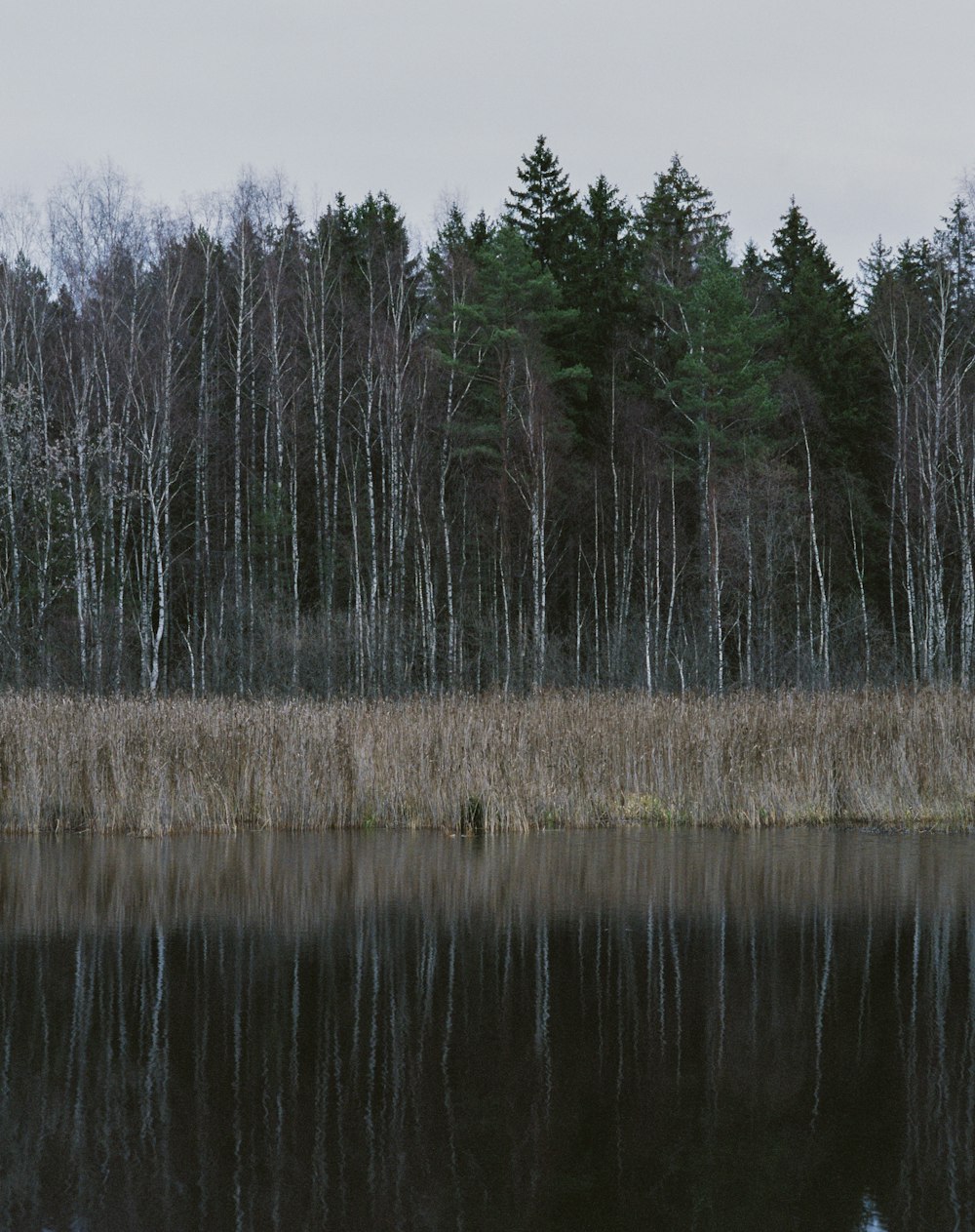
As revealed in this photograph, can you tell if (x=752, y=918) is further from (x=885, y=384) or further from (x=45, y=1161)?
(x=885, y=384)

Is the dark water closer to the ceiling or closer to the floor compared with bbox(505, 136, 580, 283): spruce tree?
closer to the floor

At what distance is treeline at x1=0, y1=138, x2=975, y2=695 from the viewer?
80.6 feet

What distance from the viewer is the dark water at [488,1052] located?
11.9 feet

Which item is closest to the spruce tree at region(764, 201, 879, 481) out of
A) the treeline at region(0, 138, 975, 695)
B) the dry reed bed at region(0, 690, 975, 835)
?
the treeline at region(0, 138, 975, 695)

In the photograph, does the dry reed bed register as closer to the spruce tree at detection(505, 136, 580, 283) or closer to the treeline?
the treeline

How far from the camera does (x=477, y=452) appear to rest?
93.3 feet

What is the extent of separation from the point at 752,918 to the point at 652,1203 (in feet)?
14.0

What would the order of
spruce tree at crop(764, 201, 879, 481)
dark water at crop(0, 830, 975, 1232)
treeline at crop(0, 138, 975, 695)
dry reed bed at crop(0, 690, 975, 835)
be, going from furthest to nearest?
1. spruce tree at crop(764, 201, 879, 481)
2. treeline at crop(0, 138, 975, 695)
3. dry reed bed at crop(0, 690, 975, 835)
4. dark water at crop(0, 830, 975, 1232)

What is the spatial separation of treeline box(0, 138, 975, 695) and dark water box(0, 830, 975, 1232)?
14.0 meters

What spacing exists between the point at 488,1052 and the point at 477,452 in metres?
24.0

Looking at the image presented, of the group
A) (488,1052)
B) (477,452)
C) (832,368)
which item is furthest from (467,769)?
(832,368)

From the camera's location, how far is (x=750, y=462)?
27.8 meters

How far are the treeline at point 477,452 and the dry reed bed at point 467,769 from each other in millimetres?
8589

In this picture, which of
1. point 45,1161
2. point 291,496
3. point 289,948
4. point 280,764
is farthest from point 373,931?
point 291,496
